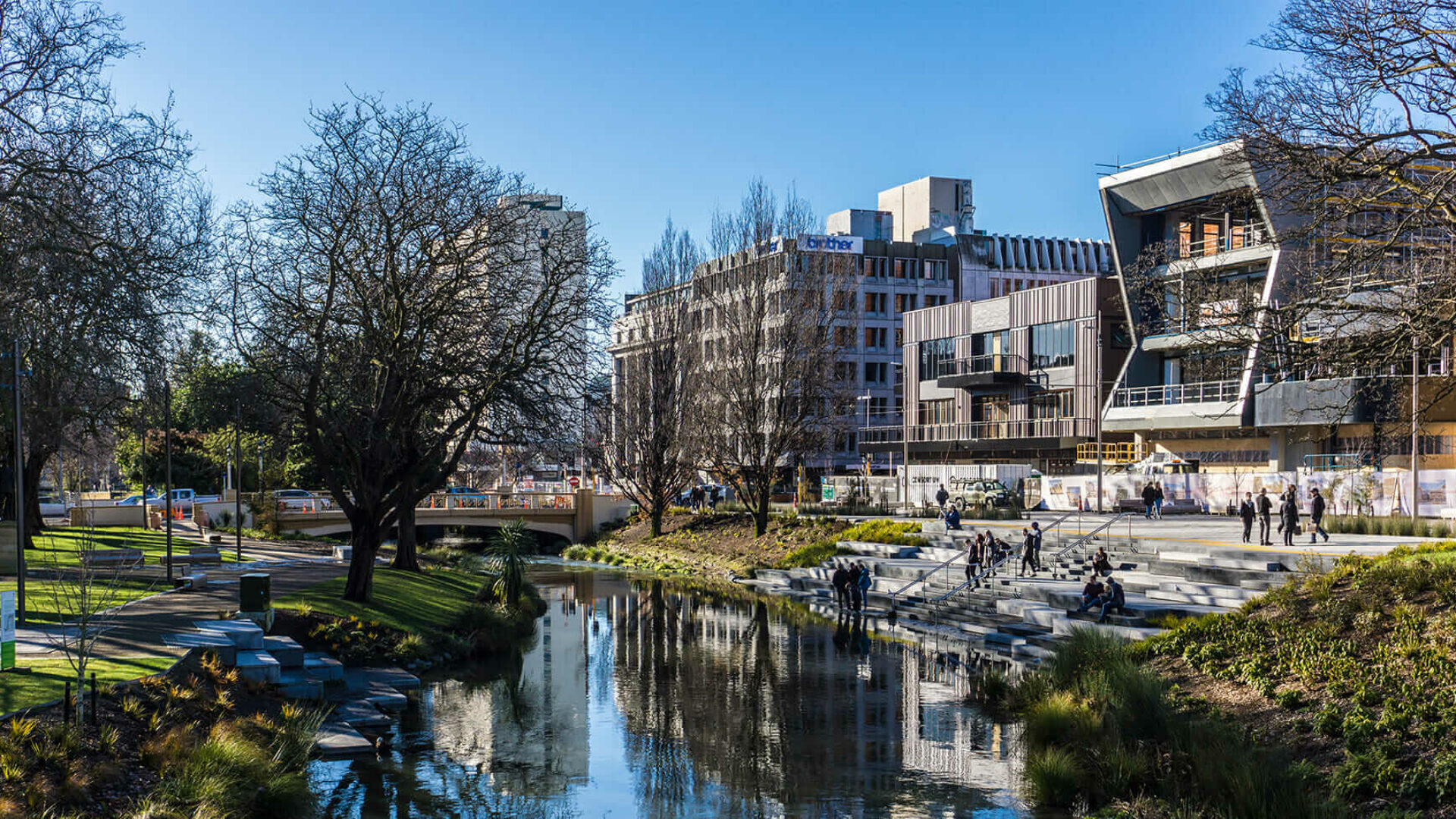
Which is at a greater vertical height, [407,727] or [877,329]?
[877,329]

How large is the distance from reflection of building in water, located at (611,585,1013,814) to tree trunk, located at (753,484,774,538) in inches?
851

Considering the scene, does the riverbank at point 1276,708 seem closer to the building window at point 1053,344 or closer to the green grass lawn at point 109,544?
the green grass lawn at point 109,544

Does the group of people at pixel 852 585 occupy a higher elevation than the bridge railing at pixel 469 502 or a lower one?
lower

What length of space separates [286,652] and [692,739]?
7.79 m

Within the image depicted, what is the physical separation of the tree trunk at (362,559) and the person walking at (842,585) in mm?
17171

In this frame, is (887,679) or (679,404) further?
(679,404)

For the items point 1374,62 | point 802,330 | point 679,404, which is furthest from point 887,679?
point 679,404

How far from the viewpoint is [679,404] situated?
63.2m

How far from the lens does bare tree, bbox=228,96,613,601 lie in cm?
Result: 2645

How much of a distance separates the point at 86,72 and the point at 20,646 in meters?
9.20

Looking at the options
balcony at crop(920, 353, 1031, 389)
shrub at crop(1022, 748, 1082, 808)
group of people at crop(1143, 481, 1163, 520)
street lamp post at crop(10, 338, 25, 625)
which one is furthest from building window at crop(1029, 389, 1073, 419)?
street lamp post at crop(10, 338, 25, 625)

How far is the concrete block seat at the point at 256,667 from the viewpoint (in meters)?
20.6

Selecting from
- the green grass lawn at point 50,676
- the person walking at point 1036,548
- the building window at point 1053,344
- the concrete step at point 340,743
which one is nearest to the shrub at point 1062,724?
the concrete step at point 340,743

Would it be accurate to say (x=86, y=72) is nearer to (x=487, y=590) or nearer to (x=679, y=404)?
(x=487, y=590)
